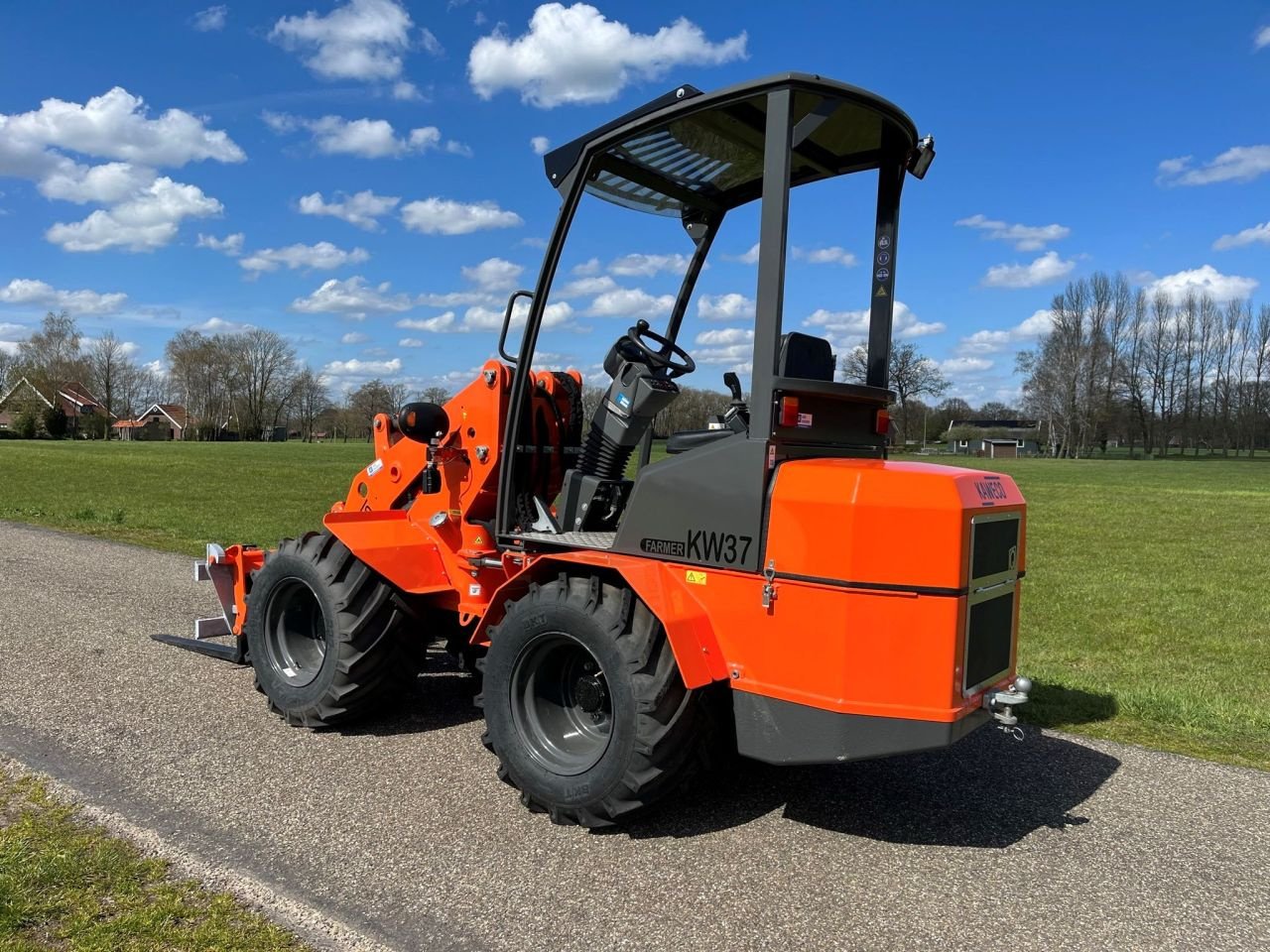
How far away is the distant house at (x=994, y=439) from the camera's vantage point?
108m

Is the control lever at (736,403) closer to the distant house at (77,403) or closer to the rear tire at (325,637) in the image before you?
the rear tire at (325,637)

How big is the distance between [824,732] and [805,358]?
4.98 feet

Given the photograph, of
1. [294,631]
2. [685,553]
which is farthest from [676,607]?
[294,631]

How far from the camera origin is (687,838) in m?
3.97

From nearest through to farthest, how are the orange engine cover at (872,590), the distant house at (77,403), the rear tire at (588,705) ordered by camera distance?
the orange engine cover at (872,590) → the rear tire at (588,705) → the distant house at (77,403)

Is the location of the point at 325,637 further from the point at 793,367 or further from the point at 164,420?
the point at 164,420

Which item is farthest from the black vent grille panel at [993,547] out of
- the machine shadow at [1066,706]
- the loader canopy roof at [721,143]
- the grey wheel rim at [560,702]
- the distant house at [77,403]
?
the distant house at [77,403]

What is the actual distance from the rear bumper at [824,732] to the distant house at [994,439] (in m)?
107

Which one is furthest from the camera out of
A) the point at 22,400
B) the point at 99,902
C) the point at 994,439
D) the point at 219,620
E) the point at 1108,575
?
the point at 994,439

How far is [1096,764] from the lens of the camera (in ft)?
16.5

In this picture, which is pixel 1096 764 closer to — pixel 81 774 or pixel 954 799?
pixel 954 799

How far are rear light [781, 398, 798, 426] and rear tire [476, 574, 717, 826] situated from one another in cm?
97

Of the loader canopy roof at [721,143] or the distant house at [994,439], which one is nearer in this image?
the loader canopy roof at [721,143]

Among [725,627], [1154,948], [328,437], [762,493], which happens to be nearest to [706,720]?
[725,627]
